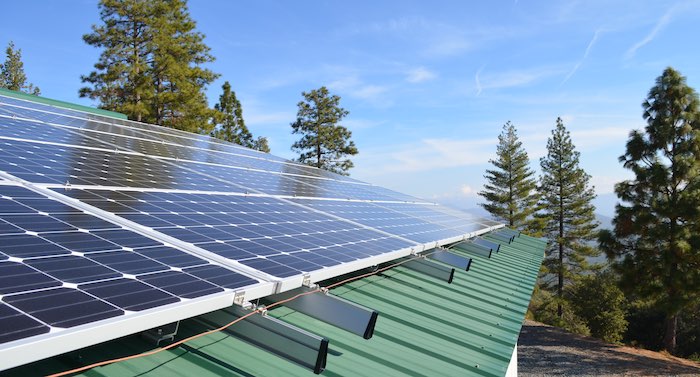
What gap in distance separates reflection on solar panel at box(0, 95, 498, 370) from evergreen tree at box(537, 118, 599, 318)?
144 feet

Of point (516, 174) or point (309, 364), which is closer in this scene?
point (309, 364)

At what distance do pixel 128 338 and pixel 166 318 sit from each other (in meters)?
1.04

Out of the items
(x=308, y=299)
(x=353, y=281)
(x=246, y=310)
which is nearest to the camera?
(x=246, y=310)

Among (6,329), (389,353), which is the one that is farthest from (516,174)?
(6,329)

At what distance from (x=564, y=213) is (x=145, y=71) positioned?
42.0m

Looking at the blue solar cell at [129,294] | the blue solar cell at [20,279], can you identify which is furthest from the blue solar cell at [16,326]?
the blue solar cell at [129,294]

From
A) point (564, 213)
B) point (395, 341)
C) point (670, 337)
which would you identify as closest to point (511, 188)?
point (564, 213)

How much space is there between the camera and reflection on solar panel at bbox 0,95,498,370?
8.57 ft

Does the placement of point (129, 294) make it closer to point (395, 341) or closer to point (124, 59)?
point (395, 341)

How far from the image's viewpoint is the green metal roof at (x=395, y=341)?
3.52 m

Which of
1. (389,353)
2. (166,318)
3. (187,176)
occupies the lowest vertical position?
(389,353)

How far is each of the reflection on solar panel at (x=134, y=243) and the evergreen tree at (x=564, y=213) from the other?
44.0 metres

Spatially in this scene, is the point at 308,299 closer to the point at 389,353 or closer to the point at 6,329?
the point at 389,353

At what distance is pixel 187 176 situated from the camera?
880 centimetres
